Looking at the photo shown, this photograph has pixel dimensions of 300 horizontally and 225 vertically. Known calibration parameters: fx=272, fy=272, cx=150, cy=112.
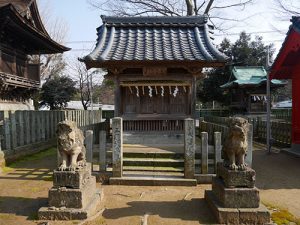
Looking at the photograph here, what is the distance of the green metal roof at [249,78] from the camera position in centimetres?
2236

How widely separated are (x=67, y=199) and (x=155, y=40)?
666 cm

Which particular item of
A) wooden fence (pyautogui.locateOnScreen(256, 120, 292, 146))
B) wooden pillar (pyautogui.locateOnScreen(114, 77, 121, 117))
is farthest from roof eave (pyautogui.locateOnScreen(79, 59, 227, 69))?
wooden fence (pyautogui.locateOnScreen(256, 120, 292, 146))

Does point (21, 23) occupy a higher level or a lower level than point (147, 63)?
higher

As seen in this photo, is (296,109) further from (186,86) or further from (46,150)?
(46,150)

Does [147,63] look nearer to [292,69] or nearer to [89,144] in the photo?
[89,144]

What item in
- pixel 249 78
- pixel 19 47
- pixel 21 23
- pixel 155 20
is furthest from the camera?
pixel 249 78

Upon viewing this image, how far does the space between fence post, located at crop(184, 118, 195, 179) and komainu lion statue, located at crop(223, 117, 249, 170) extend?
6.42 feet

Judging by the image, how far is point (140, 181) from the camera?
261 inches

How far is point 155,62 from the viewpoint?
8.45 meters

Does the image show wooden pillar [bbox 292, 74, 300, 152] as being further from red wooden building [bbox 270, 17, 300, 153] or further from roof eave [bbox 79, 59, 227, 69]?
roof eave [bbox 79, 59, 227, 69]

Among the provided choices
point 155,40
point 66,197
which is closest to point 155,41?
point 155,40

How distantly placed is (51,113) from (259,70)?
19788 millimetres

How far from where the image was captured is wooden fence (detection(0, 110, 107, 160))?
9.21 m

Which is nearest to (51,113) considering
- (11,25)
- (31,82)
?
(31,82)
